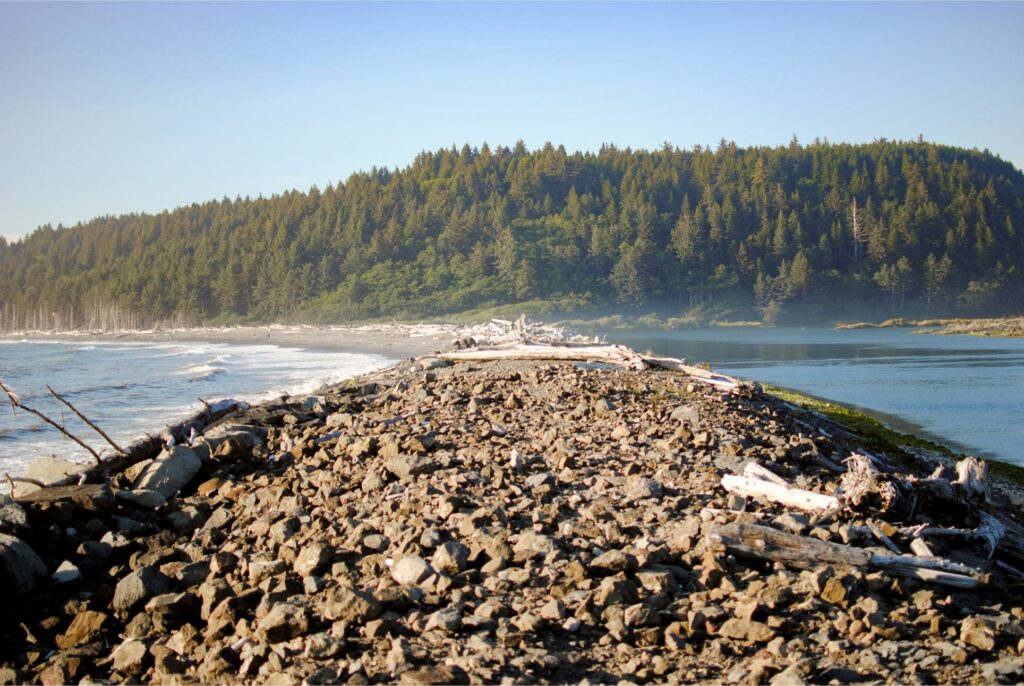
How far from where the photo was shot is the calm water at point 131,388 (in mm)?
14703

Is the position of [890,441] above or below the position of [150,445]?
below

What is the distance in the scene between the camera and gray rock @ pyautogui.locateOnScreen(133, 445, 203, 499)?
24.3 ft

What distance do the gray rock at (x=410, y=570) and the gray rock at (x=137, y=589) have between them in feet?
5.79

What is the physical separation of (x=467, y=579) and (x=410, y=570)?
15.5 inches

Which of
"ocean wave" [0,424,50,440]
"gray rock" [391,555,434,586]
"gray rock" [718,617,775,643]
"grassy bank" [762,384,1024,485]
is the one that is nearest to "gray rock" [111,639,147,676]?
"gray rock" [391,555,434,586]

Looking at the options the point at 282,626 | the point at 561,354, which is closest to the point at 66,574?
the point at 282,626

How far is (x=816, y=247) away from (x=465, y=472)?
119 metres

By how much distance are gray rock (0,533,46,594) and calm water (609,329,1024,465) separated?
16.5 meters

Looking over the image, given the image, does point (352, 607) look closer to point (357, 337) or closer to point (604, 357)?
point (604, 357)

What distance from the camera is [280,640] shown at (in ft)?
15.1

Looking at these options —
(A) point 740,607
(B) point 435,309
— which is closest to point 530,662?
(A) point 740,607

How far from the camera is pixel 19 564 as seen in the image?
18.9 ft

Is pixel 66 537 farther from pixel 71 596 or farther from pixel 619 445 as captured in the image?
pixel 619 445

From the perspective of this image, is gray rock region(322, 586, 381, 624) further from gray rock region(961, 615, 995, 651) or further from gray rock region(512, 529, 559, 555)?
gray rock region(961, 615, 995, 651)
